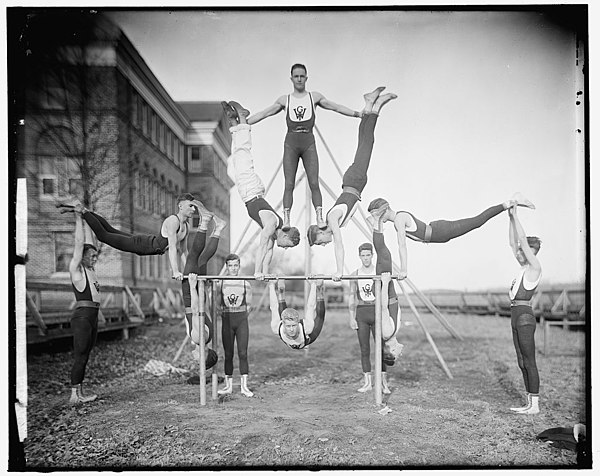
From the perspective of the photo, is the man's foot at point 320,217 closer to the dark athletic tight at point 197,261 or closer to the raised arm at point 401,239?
the raised arm at point 401,239

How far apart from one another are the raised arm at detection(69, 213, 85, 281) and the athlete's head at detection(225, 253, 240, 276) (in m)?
1.63

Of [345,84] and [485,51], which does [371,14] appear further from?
[485,51]

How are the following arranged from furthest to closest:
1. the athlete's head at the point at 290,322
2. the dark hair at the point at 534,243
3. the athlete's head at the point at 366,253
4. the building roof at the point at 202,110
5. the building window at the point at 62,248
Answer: the building window at the point at 62,248
the building roof at the point at 202,110
the athlete's head at the point at 366,253
the dark hair at the point at 534,243
the athlete's head at the point at 290,322

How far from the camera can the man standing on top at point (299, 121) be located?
5.77 meters

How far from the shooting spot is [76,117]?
273 inches

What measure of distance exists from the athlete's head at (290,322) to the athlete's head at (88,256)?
2.32 m

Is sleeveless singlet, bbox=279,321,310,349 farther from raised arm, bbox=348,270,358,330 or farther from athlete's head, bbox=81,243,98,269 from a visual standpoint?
athlete's head, bbox=81,243,98,269

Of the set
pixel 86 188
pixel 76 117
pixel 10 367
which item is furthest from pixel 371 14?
pixel 10 367

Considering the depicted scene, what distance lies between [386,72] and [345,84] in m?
0.51

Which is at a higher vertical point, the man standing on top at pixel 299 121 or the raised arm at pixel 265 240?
the man standing on top at pixel 299 121

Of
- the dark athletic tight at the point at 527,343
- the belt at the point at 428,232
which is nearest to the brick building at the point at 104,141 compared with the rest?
the belt at the point at 428,232

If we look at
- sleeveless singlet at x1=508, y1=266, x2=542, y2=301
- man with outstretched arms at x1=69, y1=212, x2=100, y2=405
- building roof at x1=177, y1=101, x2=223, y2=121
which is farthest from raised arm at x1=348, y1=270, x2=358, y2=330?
man with outstretched arms at x1=69, y1=212, x2=100, y2=405

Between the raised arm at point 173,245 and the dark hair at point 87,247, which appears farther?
the dark hair at point 87,247

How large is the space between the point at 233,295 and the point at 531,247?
3.45m
